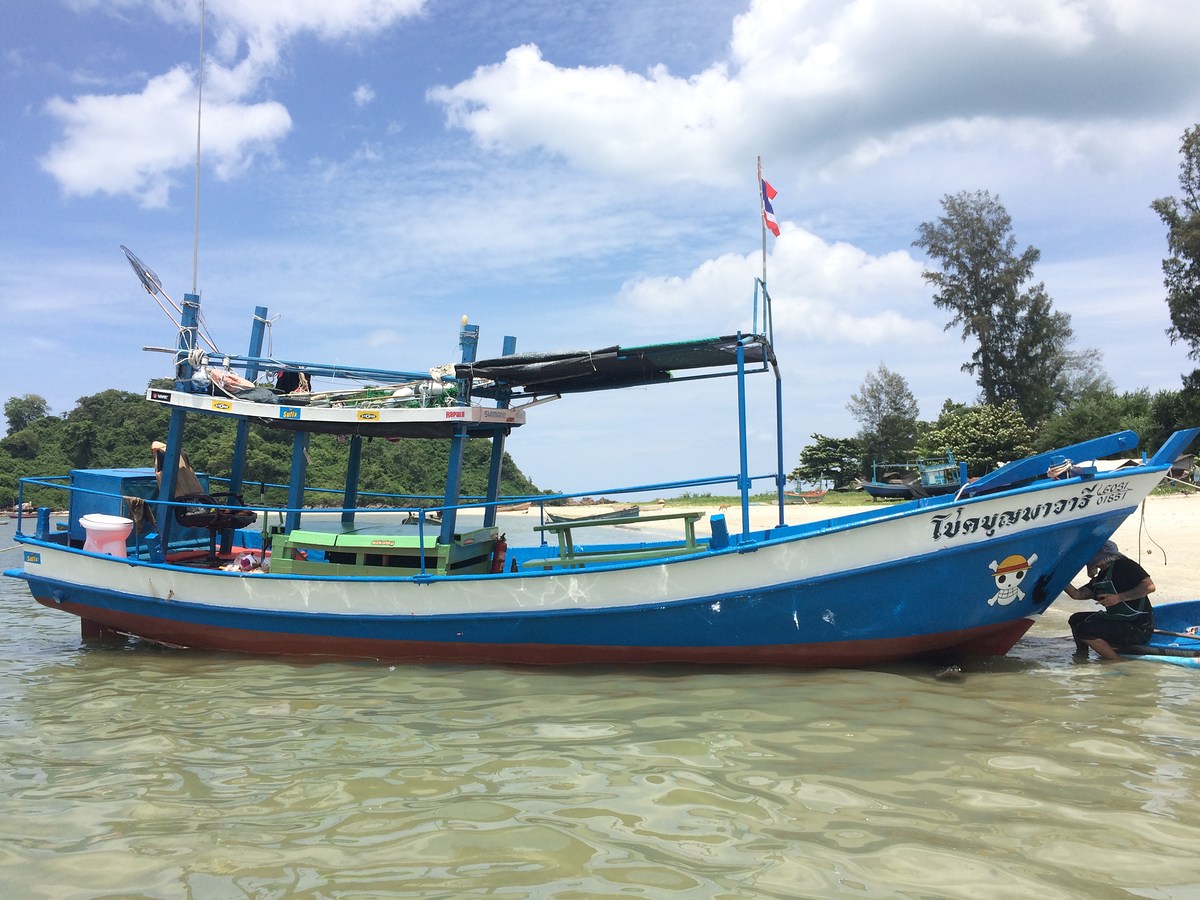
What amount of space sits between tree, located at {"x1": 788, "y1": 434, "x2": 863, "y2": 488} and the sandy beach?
15976 mm

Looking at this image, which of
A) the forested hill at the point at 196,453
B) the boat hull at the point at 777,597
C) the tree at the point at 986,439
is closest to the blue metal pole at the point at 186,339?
the boat hull at the point at 777,597

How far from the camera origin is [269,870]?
4004mm

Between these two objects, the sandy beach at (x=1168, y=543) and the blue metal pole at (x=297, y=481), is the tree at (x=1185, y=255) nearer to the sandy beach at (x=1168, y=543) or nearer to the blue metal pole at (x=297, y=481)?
the sandy beach at (x=1168, y=543)

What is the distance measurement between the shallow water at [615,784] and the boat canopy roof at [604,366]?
10.6ft

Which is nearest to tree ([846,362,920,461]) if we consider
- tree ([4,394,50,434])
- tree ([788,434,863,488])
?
tree ([788,434,863,488])

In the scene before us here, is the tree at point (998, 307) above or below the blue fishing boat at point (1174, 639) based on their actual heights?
above

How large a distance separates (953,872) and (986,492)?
4.87m

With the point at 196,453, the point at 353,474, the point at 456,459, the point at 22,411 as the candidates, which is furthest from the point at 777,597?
the point at 22,411

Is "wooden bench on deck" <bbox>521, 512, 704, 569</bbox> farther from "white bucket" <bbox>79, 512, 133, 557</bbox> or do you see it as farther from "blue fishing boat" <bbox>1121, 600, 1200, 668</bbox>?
"white bucket" <bbox>79, 512, 133, 557</bbox>

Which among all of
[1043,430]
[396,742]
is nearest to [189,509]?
[396,742]

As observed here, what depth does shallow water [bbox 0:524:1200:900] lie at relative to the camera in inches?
153

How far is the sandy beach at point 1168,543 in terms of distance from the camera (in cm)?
1110

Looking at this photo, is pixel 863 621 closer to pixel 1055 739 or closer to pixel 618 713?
pixel 1055 739

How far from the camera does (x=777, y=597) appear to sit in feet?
24.7
